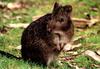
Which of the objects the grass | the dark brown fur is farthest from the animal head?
the grass

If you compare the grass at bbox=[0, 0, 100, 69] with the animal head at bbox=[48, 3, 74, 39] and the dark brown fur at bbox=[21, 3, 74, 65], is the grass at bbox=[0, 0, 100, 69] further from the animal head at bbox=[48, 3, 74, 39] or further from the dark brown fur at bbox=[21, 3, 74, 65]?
the animal head at bbox=[48, 3, 74, 39]

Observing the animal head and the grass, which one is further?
the animal head

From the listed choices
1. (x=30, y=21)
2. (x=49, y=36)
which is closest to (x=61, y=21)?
(x=49, y=36)

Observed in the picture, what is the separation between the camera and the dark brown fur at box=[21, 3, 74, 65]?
8.63m

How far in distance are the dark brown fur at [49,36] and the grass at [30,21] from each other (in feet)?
0.84

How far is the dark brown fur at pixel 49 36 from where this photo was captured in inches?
340

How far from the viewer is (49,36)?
8.63m

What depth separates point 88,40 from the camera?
35.5 ft

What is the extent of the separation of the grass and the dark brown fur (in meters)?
0.25

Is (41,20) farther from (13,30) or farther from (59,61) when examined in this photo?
(13,30)

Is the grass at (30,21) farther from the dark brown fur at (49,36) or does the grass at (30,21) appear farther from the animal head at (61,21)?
the animal head at (61,21)

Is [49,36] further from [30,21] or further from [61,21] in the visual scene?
[30,21]

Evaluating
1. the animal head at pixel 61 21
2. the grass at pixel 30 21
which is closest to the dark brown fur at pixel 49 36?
the animal head at pixel 61 21

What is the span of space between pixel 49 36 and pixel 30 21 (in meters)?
4.39
